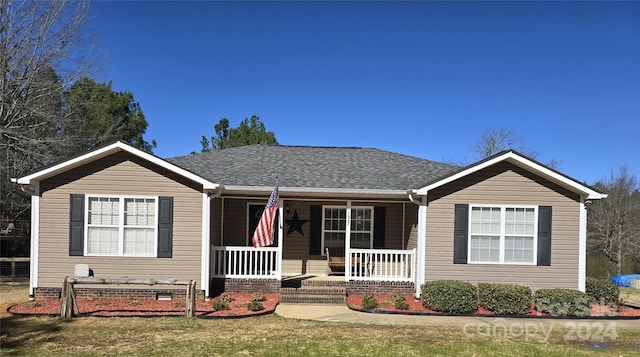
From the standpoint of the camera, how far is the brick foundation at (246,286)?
12211 millimetres

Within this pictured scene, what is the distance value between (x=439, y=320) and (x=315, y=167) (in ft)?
21.5

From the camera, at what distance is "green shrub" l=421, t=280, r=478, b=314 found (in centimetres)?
1052

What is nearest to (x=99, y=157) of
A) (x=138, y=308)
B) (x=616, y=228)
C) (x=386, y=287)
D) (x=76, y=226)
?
(x=76, y=226)

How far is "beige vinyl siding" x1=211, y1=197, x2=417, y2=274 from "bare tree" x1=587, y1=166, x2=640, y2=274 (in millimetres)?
21276

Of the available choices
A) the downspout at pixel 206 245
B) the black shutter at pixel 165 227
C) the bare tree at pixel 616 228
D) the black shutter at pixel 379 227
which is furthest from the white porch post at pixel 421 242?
the bare tree at pixel 616 228

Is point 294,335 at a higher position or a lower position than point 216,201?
lower

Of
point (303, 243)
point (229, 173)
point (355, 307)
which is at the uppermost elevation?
point (229, 173)

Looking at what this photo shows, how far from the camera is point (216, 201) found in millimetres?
12867

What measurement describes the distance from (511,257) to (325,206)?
5.40 metres

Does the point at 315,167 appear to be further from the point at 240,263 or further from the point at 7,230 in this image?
the point at 7,230

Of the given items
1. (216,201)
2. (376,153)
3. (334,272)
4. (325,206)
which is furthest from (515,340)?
(376,153)

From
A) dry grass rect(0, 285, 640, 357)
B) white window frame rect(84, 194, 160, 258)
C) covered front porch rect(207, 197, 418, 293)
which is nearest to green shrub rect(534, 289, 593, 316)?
dry grass rect(0, 285, 640, 357)

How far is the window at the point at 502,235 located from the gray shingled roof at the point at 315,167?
5.26 ft

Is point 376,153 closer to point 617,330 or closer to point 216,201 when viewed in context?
point 216,201
